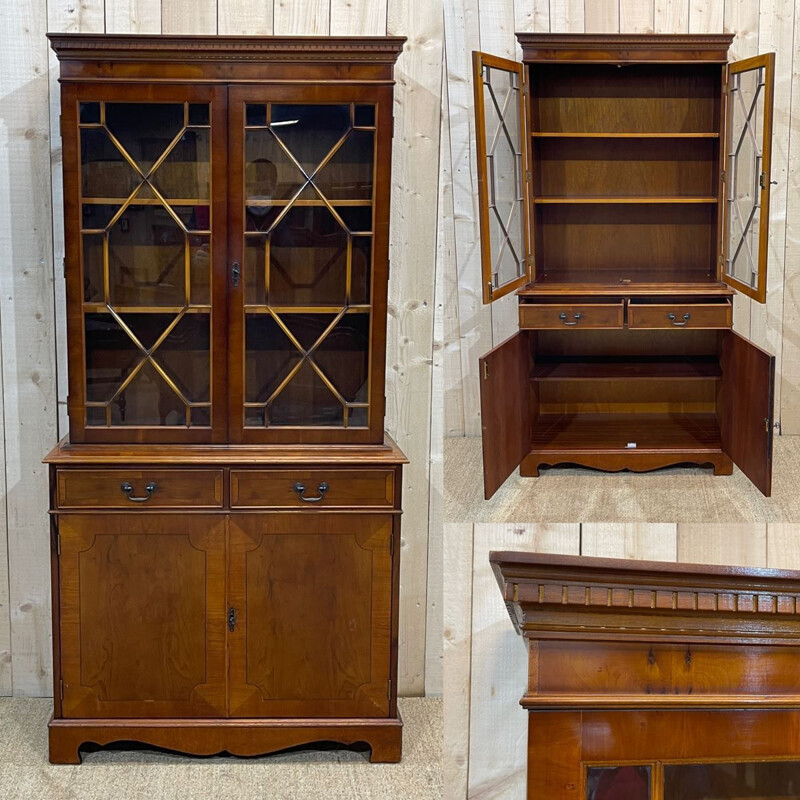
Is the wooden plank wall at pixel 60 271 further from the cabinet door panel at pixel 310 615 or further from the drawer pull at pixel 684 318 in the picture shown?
the drawer pull at pixel 684 318

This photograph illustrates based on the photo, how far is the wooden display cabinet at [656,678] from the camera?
5.21ft

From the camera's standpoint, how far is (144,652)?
8.50 ft

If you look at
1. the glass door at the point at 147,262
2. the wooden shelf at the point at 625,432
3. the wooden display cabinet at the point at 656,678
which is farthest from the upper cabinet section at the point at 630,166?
the wooden display cabinet at the point at 656,678

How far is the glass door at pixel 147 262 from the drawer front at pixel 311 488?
0.58ft

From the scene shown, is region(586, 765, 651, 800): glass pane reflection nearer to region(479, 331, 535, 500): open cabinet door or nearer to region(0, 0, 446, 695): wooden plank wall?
region(479, 331, 535, 500): open cabinet door

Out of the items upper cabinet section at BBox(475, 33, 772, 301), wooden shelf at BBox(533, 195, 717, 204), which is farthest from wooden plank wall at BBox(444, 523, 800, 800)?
wooden shelf at BBox(533, 195, 717, 204)

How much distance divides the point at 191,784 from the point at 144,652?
1.27ft

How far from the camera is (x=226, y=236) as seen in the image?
2.53m

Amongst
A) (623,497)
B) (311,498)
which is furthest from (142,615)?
(623,497)

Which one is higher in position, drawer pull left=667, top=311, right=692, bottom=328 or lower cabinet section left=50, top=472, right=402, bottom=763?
drawer pull left=667, top=311, right=692, bottom=328

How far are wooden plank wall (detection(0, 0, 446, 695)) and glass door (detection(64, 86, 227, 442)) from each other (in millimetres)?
370

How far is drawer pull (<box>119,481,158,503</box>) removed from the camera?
2.53 m

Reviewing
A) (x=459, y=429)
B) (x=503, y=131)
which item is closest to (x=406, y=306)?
(x=503, y=131)

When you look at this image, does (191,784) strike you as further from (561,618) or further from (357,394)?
(561,618)
